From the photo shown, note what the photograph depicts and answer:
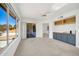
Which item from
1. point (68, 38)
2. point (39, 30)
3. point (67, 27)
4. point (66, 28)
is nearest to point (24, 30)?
point (39, 30)

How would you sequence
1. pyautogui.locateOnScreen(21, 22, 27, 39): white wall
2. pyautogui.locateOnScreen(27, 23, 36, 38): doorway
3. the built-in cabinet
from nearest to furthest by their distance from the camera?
the built-in cabinet → pyautogui.locateOnScreen(21, 22, 27, 39): white wall → pyautogui.locateOnScreen(27, 23, 36, 38): doorway

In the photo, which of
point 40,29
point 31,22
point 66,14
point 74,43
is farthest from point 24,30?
point 74,43

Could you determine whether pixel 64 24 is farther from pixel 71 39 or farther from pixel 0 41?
pixel 0 41

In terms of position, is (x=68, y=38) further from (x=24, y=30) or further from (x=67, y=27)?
(x=24, y=30)

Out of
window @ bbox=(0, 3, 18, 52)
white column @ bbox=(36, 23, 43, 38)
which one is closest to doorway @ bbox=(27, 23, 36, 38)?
white column @ bbox=(36, 23, 43, 38)

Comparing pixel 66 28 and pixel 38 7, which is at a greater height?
pixel 38 7

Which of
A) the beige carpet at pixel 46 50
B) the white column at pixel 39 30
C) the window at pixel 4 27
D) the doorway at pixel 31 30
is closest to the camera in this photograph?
the window at pixel 4 27

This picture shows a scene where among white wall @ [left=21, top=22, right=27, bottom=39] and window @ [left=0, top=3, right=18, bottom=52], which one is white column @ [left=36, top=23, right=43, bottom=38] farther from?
window @ [left=0, top=3, right=18, bottom=52]

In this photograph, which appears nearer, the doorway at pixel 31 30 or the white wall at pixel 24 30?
the white wall at pixel 24 30

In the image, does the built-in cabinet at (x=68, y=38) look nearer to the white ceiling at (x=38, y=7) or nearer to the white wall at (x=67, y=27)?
the white wall at (x=67, y=27)

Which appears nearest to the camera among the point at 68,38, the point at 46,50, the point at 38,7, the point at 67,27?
the point at 46,50

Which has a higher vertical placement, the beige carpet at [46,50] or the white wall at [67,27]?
the white wall at [67,27]

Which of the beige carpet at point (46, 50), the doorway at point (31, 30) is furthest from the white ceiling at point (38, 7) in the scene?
the doorway at point (31, 30)

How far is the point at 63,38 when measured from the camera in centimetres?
746
